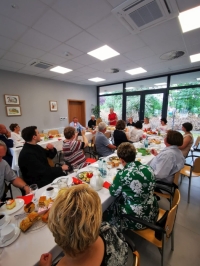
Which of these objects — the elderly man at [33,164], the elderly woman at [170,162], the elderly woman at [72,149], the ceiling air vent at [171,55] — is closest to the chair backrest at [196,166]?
the elderly woman at [170,162]

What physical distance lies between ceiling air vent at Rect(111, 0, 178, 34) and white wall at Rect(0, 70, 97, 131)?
4.30 m

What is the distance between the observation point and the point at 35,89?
201 inches

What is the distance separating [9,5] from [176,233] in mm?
3638

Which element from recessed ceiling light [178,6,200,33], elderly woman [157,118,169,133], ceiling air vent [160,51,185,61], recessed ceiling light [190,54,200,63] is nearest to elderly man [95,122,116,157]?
recessed ceiling light [178,6,200,33]

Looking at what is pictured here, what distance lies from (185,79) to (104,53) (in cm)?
341

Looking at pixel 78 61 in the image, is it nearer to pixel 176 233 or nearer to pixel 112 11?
pixel 112 11

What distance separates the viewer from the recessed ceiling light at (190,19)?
1.80 meters

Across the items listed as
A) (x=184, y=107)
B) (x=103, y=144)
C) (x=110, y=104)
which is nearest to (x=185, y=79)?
(x=184, y=107)

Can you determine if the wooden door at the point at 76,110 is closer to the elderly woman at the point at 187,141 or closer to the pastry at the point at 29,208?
the elderly woman at the point at 187,141

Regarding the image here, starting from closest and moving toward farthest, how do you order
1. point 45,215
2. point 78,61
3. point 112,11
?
point 45,215
point 112,11
point 78,61

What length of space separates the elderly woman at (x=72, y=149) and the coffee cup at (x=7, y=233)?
1.27m

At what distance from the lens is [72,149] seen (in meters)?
2.11

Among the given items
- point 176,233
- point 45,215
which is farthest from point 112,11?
point 176,233

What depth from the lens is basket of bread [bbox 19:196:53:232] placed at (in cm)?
85
